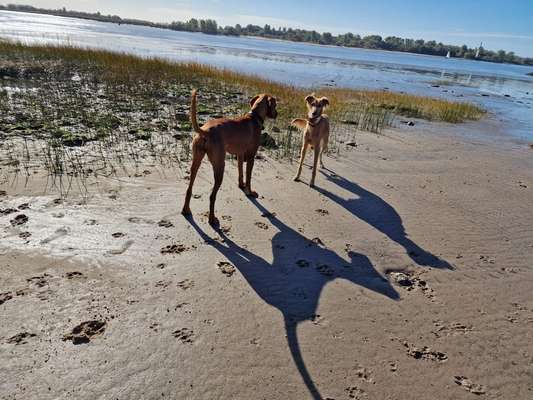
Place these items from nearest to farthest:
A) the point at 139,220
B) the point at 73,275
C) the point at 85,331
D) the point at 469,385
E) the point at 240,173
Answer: the point at 469,385
the point at 85,331
the point at 73,275
the point at 139,220
the point at 240,173

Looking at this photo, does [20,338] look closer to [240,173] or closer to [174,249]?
[174,249]

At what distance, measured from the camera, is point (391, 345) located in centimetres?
328

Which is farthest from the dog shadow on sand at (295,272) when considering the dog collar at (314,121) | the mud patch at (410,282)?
the dog collar at (314,121)

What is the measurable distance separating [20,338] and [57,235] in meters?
1.73

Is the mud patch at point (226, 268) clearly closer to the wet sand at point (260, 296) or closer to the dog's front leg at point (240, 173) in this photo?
the wet sand at point (260, 296)

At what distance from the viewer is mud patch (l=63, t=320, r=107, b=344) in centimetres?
300

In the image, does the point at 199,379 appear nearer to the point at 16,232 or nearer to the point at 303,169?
the point at 16,232

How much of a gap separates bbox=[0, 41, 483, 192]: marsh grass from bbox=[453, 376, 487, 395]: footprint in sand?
5.72 metres

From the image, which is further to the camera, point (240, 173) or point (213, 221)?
point (240, 173)

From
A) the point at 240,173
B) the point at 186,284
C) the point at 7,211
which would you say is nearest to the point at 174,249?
the point at 186,284

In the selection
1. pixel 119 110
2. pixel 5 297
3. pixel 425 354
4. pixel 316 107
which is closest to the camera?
pixel 425 354

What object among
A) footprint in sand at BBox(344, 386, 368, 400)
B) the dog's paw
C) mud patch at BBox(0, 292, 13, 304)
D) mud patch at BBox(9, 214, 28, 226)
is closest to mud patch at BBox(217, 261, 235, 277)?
the dog's paw

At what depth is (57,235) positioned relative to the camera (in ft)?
14.5

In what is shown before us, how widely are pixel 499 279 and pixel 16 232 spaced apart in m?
6.19
